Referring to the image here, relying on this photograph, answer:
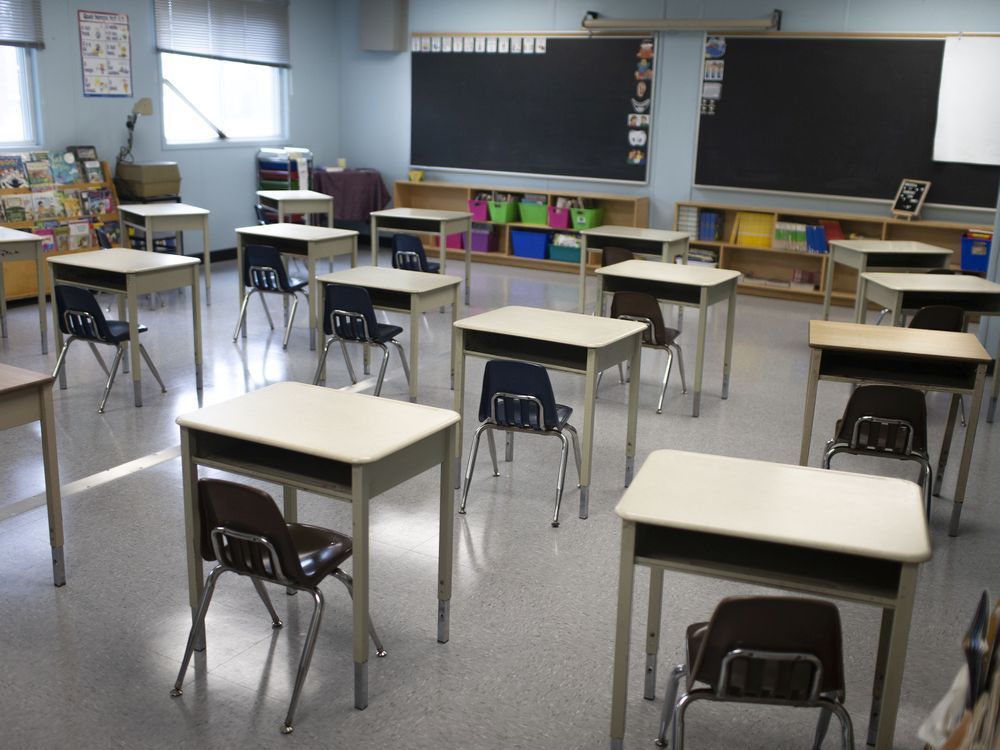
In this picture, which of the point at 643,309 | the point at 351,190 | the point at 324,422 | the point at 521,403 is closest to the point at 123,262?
the point at 521,403

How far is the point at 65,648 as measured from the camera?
3.12 metres

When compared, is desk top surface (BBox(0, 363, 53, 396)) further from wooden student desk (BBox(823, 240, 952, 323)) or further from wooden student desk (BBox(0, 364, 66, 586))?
wooden student desk (BBox(823, 240, 952, 323))

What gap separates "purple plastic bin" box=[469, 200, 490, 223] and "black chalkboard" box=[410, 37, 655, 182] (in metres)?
0.43

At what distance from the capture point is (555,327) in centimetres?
451

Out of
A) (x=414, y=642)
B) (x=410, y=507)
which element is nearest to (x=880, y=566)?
(x=414, y=642)

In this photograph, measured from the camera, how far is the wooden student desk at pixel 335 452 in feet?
9.00

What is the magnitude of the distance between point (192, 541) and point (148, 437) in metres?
2.33

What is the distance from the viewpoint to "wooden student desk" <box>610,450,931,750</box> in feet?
7.59

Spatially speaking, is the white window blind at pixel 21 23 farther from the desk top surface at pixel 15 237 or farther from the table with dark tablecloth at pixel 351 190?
the table with dark tablecloth at pixel 351 190

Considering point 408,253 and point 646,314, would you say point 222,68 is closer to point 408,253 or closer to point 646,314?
point 408,253

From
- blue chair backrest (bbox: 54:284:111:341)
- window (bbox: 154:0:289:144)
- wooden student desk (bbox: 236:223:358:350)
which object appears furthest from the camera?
window (bbox: 154:0:289:144)

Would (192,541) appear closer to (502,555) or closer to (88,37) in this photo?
(502,555)

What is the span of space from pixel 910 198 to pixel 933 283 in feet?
10.7

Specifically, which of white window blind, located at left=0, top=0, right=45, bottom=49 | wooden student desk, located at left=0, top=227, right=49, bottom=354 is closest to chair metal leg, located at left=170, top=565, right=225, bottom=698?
wooden student desk, located at left=0, top=227, right=49, bottom=354
